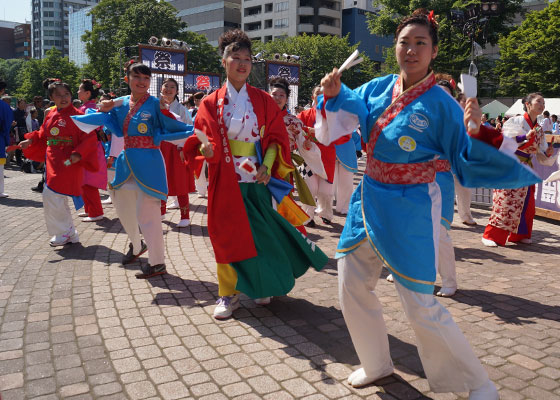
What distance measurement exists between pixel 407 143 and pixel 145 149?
3247 millimetres

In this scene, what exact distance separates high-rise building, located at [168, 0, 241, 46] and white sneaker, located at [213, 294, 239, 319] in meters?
73.2

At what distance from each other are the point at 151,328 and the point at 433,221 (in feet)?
7.67

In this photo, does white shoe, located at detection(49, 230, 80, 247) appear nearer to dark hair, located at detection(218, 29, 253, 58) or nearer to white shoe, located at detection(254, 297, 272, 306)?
white shoe, located at detection(254, 297, 272, 306)

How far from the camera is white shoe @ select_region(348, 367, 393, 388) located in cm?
296

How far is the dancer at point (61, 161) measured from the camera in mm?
6449

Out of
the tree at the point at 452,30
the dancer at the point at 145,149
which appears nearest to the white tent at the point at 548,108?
the tree at the point at 452,30

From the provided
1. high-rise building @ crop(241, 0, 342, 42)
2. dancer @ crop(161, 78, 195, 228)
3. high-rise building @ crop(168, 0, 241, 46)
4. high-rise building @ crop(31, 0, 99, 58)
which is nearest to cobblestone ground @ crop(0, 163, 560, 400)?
dancer @ crop(161, 78, 195, 228)

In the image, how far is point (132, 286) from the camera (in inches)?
191

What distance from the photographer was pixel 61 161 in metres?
6.51

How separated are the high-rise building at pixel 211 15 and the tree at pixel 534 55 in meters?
50.0

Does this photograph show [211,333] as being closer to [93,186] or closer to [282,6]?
[93,186]

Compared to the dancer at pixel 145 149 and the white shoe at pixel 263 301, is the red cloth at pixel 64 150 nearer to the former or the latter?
the dancer at pixel 145 149

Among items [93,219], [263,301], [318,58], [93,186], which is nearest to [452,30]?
[318,58]

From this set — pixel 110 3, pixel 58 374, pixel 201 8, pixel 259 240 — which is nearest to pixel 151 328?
pixel 58 374
